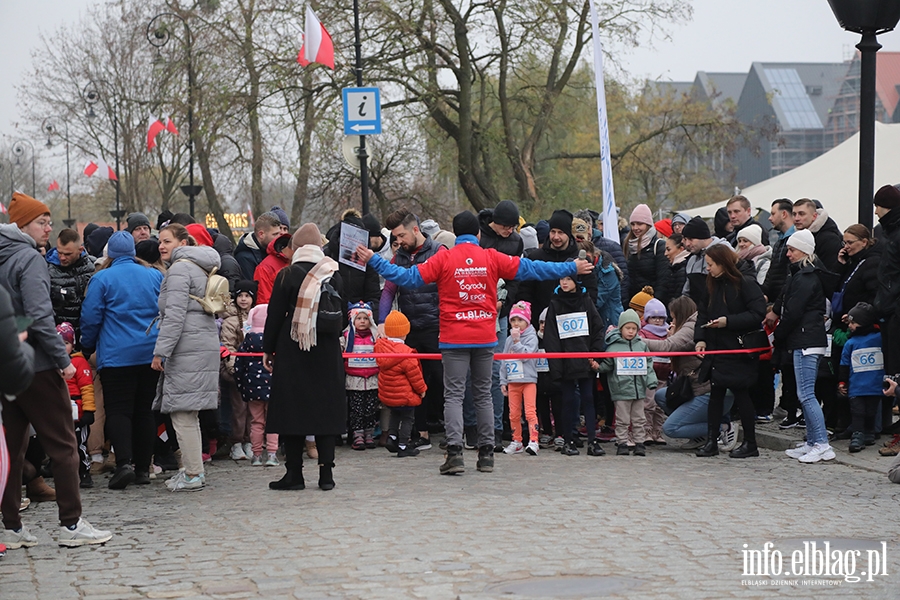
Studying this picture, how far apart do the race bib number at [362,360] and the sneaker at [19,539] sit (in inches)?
177

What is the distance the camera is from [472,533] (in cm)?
720

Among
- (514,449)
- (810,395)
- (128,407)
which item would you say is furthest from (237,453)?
(810,395)

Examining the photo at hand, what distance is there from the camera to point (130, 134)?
45156mm

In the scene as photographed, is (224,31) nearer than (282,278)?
No

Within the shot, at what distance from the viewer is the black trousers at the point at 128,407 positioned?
31.1 feet

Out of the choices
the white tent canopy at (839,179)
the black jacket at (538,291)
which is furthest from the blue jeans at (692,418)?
the white tent canopy at (839,179)

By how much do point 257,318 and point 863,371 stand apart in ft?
18.8

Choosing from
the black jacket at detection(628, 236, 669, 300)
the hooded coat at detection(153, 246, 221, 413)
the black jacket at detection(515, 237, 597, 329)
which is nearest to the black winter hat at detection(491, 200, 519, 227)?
the black jacket at detection(515, 237, 597, 329)

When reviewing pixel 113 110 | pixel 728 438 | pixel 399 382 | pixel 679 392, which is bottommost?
pixel 728 438

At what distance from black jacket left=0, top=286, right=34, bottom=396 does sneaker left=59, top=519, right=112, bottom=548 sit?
78.1 inches

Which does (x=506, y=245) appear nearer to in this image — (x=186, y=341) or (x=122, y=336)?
(x=186, y=341)

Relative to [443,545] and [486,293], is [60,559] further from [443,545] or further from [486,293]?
[486,293]

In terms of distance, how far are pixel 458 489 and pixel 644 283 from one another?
209 inches

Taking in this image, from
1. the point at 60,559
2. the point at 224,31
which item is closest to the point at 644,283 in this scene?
the point at 60,559
